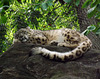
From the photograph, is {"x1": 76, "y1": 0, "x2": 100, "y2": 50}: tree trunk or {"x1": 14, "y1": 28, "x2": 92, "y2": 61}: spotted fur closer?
{"x1": 14, "y1": 28, "x2": 92, "y2": 61}: spotted fur

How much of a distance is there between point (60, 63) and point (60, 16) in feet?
16.0

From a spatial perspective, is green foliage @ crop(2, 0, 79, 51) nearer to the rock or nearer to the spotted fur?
the spotted fur

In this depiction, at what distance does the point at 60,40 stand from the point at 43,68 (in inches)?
57.9

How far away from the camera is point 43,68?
3111 millimetres

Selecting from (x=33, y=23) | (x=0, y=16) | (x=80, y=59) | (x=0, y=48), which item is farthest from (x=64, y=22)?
(x=0, y=16)

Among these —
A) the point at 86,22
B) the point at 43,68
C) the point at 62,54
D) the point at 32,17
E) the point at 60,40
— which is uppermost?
the point at 32,17

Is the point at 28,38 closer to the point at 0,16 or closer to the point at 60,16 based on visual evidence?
the point at 0,16

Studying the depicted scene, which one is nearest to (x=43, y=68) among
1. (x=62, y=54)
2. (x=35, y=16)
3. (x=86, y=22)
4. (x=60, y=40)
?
(x=62, y=54)

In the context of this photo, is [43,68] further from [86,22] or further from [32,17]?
[86,22]

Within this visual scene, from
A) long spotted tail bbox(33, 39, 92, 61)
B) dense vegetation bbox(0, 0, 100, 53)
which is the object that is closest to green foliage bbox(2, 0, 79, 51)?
dense vegetation bbox(0, 0, 100, 53)

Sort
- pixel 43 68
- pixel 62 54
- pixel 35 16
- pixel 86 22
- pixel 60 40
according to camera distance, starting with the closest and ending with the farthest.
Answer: pixel 43 68, pixel 62 54, pixel 60 40, pixel 35 16, pixel 86 22

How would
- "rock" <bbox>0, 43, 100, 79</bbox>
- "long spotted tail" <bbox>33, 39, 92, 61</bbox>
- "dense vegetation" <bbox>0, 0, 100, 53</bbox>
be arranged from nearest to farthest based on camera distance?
"rock" <bbox>0, 43, 100, 79</bbox> → "long spotted tail" <bbox>33, 39, 92, 61</bbox> → "dense vegetation" <bbox>0, 0, 100, 53</bbox>

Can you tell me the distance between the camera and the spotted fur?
328cm

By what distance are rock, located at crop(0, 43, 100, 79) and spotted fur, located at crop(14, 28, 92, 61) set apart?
0.11 meters
